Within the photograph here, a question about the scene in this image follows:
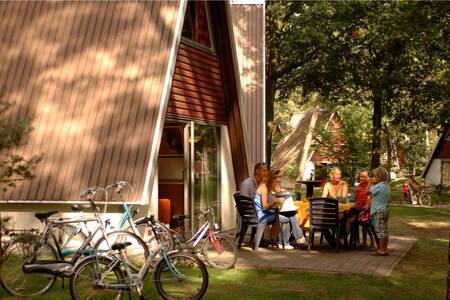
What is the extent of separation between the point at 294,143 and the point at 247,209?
1766 inches

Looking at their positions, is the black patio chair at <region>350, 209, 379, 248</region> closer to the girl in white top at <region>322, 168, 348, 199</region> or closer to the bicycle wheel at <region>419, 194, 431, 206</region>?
the girl in white top at <region>322, 168, 348, 199</region>

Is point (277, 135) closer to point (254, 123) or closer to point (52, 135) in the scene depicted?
point (254, 123)

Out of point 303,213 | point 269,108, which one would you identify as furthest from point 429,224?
point 269,108

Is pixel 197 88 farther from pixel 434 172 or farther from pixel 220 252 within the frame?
pixel 434 172

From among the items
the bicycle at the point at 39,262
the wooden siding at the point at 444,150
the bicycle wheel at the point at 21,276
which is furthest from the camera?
the wooden siding at the point at 444,150

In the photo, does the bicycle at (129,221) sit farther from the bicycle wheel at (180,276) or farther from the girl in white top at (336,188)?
the girl in white top at (336,188)

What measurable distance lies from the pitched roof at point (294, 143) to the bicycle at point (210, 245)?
42.0 metres

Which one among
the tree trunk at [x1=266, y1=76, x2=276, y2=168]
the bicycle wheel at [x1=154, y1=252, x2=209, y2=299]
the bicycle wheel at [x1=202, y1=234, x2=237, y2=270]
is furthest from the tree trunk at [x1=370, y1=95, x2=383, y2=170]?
the bicycle wheel at [x1=154, y1=252, x2=209, y2=299]

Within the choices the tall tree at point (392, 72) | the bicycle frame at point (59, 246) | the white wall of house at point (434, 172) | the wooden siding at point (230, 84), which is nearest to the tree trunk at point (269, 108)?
the tall tree at point (392, 72)

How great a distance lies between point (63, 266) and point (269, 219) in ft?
15.1

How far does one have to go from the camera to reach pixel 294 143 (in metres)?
55.8

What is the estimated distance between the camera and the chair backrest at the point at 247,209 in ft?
37.0

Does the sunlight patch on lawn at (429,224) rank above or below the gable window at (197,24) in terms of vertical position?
below

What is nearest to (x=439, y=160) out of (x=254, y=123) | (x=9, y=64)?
(x=254, y=123)
